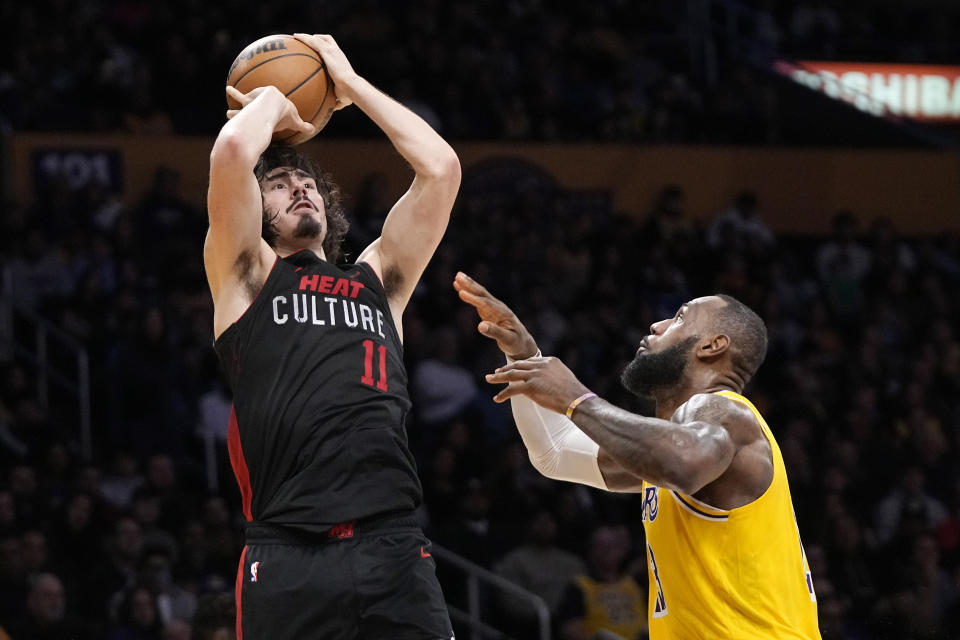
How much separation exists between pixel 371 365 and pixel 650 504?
1.10 metres

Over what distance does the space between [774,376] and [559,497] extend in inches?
131

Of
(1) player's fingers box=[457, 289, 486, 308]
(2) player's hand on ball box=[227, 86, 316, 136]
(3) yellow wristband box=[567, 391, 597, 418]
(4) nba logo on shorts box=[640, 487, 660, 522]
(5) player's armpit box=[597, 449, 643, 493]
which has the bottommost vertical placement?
(4) nba logo on shorts box=[640, 487, 660, 522]

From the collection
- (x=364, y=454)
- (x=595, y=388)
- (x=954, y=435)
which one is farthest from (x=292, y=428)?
(x=954, y=435)

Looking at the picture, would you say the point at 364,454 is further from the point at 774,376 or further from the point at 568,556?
the point at 774,376

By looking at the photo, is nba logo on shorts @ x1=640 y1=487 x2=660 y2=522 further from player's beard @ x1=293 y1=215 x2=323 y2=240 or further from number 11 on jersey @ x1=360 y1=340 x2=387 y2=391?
player's beard @ x1=293 y1=215 x2=323 y2=240

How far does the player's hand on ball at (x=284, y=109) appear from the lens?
4.36 m

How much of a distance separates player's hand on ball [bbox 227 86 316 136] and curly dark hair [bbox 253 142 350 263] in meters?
0.11

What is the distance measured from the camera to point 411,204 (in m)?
4.50

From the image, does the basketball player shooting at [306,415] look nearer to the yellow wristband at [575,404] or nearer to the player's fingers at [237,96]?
the player's fingers at [237,96]

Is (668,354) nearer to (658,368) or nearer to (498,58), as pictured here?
(658,368)

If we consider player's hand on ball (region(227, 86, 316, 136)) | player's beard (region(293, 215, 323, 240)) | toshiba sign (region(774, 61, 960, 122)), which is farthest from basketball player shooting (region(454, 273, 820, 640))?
toshiba sign (region(774, 61, 960, 122))

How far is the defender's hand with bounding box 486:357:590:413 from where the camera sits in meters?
3.97

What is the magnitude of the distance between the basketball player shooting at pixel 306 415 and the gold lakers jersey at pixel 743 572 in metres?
0.81

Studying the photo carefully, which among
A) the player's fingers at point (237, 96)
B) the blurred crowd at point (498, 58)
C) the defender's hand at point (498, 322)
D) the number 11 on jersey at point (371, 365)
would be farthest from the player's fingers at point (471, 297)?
the blurred crowd at point (498, 58)
